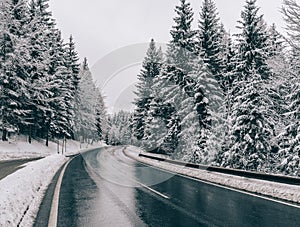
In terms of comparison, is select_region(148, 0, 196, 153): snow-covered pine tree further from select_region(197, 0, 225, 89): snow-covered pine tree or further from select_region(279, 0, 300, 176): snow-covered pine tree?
select_region(279, 0, 300, 176): snow-covered pine tree

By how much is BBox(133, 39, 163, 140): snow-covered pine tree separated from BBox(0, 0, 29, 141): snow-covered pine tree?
2155cm

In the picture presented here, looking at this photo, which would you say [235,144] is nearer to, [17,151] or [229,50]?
[229,50]

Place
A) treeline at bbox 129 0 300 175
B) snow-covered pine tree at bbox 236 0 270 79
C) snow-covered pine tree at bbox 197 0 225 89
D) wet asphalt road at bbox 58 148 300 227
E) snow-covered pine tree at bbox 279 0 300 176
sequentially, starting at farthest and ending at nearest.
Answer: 1. snow-covered pine tree at bbox 197 0 225 89
2. snow-covered pine tree at bbox 236 0 270 79
3. treeline at bbox 129 0 300 175
4. snow-covered pine tree at bbox 279 0 300 176
5. wet asphalt road at bbox 58 148 300 227

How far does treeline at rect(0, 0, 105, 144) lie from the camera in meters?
31.6

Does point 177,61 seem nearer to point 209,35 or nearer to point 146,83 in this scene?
point 209,35

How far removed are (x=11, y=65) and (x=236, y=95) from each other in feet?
79.7

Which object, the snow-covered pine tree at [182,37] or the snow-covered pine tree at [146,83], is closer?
the snow-covered pine tree at [182,37]

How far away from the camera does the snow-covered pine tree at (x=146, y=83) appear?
164ft

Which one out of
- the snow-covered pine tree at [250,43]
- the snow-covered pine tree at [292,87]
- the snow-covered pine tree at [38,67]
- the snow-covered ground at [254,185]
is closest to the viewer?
the snow-covered ground at [254,185]

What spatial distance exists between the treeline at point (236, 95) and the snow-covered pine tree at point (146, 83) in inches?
516

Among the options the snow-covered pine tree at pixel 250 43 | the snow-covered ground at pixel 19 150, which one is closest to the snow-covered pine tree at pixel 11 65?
the snow-covered ground at pixel 19 150

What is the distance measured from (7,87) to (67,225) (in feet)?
99.7

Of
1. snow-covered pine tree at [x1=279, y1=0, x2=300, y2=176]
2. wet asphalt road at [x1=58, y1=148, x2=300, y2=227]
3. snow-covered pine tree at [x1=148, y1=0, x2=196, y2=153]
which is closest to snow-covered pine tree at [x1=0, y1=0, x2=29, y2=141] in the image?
snow-covered pine tree at [x1=148, y1=0, x2=196, y2=153]

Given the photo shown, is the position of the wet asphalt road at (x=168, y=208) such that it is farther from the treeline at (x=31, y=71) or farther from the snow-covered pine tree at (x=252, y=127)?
the treeline at (x=31, y=71)
